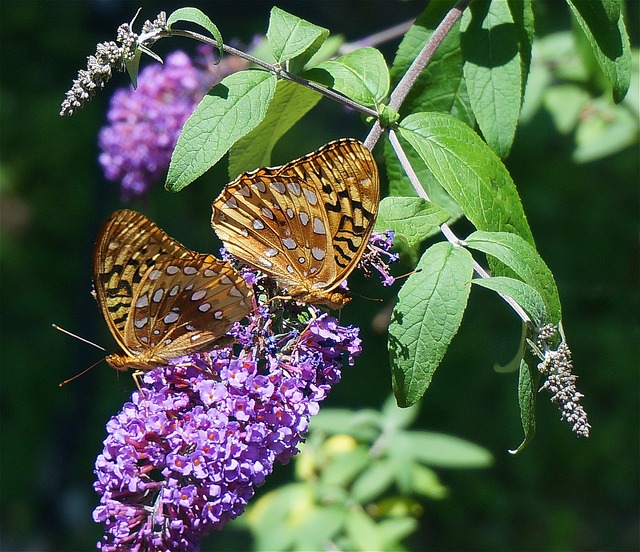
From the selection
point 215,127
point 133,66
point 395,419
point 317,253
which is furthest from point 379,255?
point 395,419

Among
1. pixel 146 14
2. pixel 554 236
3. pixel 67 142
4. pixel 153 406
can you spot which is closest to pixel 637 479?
pixel 554 236

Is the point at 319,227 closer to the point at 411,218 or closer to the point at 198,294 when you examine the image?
the point at 411,218

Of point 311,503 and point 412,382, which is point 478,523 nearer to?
point 311,503

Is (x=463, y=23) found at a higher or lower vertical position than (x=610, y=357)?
higher

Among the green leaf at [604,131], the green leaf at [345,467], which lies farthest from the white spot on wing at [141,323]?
the green leaf at [604,131]

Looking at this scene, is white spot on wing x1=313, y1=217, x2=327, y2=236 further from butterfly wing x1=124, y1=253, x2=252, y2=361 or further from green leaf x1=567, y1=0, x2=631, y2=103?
green leaf x1=567, y1=0, x2=631, y2=103

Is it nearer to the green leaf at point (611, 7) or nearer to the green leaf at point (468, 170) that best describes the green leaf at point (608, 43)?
the green leaf at point (611, 7)
